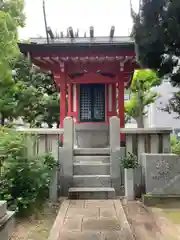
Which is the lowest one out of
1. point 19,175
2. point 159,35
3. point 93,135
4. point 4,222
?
point 4,222

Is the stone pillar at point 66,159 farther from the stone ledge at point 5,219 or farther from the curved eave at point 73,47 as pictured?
the stone ledge at point 5,219

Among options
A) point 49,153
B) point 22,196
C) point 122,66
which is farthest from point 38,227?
point 122,66

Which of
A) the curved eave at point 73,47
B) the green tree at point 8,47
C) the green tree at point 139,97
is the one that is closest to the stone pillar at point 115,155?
the curved eave at point 73,47

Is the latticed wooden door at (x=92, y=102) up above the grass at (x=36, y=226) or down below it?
above

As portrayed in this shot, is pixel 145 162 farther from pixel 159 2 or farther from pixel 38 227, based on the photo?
pixel 159 2

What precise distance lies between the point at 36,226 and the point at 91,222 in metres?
0.96

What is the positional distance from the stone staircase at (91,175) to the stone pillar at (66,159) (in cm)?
16

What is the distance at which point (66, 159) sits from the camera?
8125 mm

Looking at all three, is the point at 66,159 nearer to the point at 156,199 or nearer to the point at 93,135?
the point at 93,135

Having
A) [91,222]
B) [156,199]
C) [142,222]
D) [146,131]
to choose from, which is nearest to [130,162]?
[156,199]

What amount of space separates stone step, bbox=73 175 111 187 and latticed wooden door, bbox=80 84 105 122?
3018 millimetres

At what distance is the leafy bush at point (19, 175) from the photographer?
552cm

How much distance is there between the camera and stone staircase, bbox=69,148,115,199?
24.1ft

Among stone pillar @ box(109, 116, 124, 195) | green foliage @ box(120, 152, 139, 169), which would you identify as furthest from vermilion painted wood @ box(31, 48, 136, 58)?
green foliage @ box(120, 152, 139, 169)
